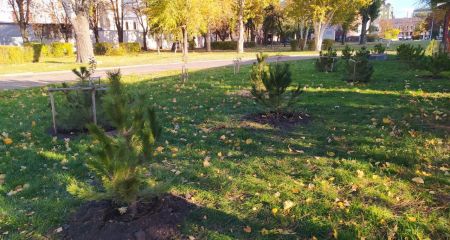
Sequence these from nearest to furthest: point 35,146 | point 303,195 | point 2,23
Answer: point 303,195, point 35,146, point 2,23

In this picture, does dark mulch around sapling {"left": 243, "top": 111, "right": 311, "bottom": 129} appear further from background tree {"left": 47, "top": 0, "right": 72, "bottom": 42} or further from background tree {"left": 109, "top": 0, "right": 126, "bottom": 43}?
background tree {"left": 109, "top": 0, "right": 126, "bottom": 43}

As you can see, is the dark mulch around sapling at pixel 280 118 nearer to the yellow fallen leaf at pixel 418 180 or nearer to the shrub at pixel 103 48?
the yellow fallen leaf at pixel 418 180

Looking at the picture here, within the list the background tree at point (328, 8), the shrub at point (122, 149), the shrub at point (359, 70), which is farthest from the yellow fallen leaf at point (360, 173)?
the background tree at point (328, 8)

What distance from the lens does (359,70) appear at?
468 inches

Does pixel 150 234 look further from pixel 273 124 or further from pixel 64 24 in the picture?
pixel 64 24

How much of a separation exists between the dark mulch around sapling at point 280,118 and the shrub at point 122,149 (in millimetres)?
3767

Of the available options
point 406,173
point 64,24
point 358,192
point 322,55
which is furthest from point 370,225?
point 64,24

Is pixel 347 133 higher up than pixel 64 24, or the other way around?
pixel 64 24

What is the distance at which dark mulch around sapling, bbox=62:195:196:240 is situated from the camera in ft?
10.8

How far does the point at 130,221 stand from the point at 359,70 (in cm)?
1024

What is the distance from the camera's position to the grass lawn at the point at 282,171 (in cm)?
352

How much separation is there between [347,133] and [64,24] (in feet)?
165

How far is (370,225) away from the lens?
3.43m

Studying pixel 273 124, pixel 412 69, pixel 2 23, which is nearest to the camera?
pixel 273 124
